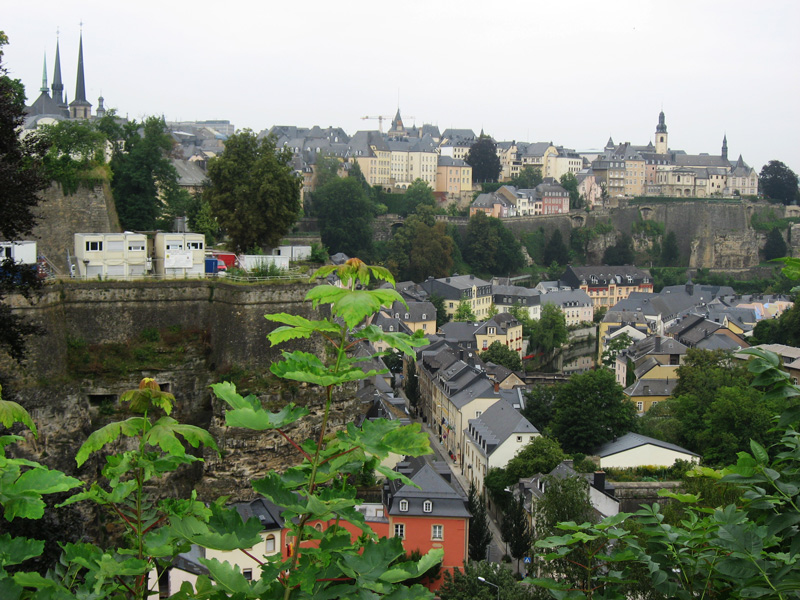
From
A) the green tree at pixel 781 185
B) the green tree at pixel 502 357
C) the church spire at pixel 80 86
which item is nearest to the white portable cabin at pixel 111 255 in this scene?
the green tree at pixel 502 357

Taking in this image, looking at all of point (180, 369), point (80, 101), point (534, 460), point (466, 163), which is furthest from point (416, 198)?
point (180, 369)

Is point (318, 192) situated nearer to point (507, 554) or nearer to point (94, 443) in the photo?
point (507, 554)

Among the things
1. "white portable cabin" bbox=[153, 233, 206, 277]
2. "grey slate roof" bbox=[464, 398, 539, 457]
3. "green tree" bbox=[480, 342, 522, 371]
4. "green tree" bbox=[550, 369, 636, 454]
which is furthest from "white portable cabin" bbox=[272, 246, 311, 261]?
"green tree" bbox=[480, 342, 522, 371]

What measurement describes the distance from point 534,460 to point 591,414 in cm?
566

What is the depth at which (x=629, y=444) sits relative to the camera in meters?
30.6

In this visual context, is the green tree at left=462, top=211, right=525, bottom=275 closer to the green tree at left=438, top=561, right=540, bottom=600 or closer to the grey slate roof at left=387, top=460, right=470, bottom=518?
the grey slate roof at left=387, top=460, right=470, bottom=518

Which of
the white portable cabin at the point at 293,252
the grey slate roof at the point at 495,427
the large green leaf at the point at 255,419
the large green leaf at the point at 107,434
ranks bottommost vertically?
the grey slate roof at the point at 495,427

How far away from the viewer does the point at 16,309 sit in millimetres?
19094

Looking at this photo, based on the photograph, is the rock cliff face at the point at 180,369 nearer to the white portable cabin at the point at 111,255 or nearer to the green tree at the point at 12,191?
the white portable cabin at the point at 111,255

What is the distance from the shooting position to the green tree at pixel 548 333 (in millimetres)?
60812

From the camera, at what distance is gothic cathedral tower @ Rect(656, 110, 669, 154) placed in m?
122

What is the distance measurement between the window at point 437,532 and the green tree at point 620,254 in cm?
7038

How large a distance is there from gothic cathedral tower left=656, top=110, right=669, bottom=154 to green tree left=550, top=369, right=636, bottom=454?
9400 cm

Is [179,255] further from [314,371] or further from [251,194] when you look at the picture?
[314,371]
